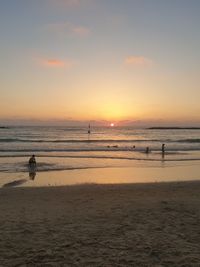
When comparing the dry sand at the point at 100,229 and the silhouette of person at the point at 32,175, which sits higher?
the dry sand at the point at 100,229

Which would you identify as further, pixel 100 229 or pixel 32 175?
pixel 32 175

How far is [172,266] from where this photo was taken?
6.18 meters

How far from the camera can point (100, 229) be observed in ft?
27.5

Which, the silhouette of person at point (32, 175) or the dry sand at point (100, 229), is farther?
the silhouette of person at point (32, 175)

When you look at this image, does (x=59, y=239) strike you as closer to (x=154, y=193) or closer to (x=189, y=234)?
(x=189, y=234)

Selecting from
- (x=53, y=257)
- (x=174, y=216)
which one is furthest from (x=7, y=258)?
(x=174, y=216)

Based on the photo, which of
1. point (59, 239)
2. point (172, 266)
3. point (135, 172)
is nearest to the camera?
point (172, 266)

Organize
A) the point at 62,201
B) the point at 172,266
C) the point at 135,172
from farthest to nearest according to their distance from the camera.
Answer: the point at 135,172, the point at 62,201, the point at 172,266

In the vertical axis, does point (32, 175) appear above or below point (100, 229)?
below

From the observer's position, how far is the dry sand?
21.4ft

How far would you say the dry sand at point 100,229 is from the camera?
654 cm

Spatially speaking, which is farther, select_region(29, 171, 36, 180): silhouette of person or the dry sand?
select_region(29, 171, 36, 180): silhouette of person

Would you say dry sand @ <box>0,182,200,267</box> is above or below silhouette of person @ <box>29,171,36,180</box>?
above

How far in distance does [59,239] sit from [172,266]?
244cm
